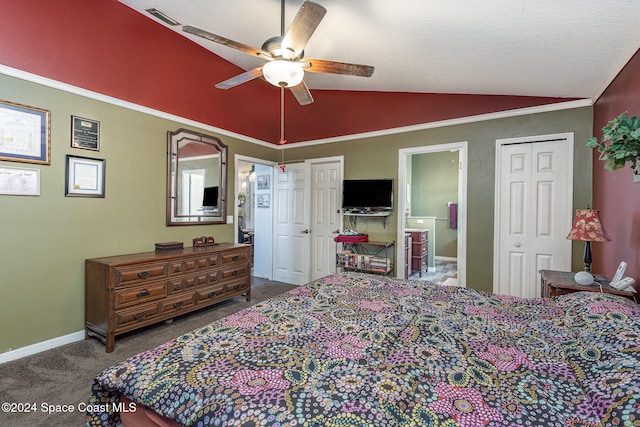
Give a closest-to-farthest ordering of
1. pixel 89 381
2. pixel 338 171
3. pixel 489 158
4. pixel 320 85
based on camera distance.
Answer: pixel 89 381 < pixel 489 158 < pixel 320 85 < pixel 338 171

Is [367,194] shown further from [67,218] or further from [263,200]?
[67,218]

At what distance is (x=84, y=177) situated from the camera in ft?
9.23

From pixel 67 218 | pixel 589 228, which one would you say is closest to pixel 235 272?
pixel 67 218

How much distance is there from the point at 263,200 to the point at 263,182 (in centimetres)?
34

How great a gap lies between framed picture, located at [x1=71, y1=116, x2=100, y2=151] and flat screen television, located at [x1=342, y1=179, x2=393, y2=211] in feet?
10.1

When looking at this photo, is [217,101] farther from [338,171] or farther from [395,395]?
[395,395]

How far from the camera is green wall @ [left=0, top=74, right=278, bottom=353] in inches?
95.4

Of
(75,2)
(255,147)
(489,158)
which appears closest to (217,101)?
(255,147)

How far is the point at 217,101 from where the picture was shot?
3992 mm

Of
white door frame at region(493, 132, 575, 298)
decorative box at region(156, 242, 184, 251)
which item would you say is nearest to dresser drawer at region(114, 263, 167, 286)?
decorative box at region(156, 242, 184, 251)

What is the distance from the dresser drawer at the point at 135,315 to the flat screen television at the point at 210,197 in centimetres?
154

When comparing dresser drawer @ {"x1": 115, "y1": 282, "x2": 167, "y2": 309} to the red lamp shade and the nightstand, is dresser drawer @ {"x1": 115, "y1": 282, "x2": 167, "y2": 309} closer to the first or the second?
the nightstand

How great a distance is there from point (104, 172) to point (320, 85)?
2.98 m

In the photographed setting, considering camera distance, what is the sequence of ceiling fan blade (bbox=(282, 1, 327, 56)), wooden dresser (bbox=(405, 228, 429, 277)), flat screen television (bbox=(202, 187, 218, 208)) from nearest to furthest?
ceiling fan blade (bbox=(282, 1, 327, 56)) → flat screen television (bbox=(202, 187, 218, 208)) → wooden dresser (bbox=(405, 228, 429, 277))
